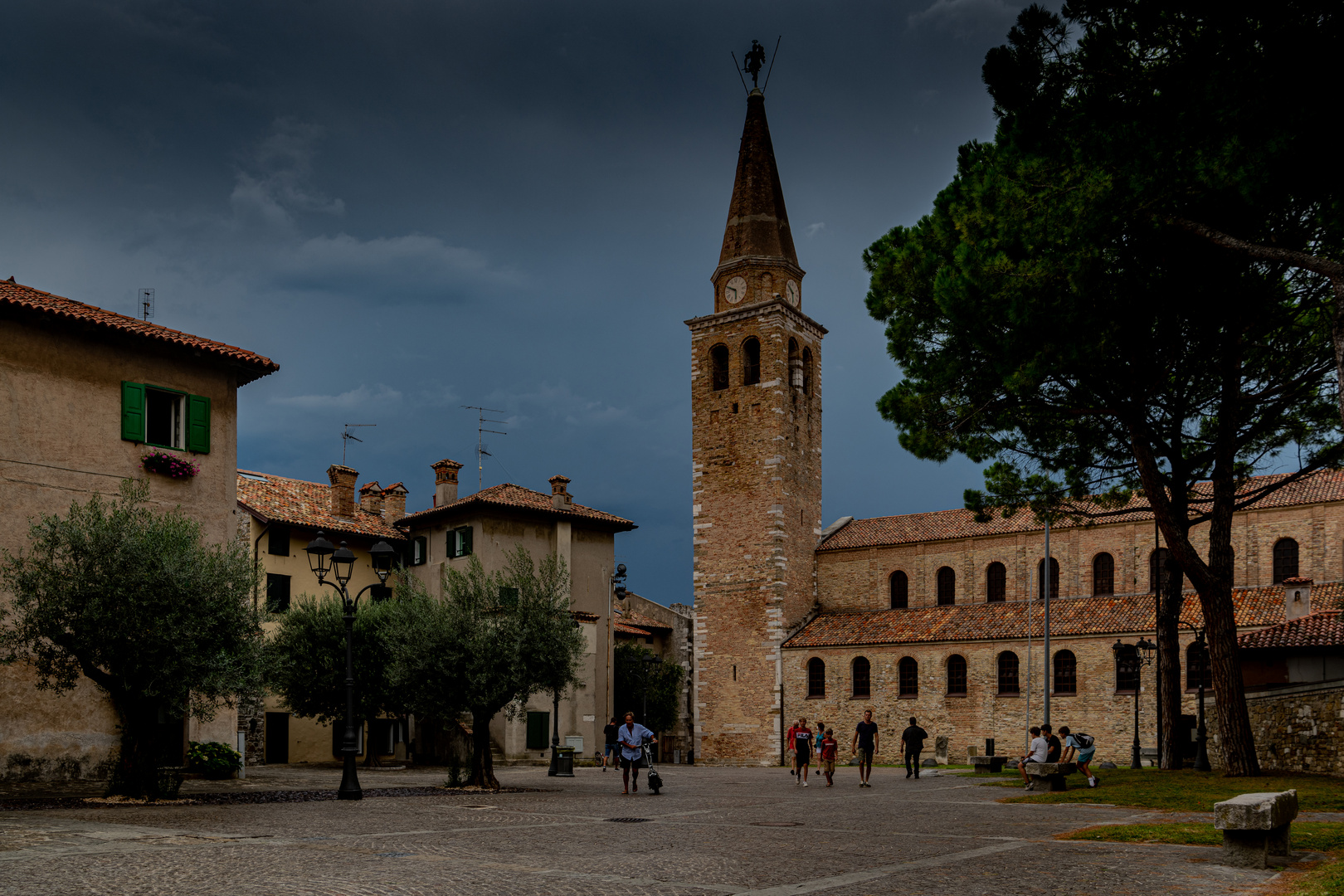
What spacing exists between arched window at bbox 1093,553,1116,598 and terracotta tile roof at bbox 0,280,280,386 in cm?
3191

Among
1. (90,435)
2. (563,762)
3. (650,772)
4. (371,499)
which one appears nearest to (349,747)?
(650,772)

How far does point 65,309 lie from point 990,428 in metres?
18.2

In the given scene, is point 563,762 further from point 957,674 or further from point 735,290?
point 735,290

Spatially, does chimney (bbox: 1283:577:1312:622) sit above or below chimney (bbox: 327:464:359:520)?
below

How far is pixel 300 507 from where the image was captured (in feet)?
124

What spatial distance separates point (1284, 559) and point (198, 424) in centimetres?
3540

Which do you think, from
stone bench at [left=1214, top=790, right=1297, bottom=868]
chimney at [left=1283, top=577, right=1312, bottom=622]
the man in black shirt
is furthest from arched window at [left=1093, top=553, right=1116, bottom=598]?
stone bench at [left=1214, top=790, right=1297, bottom=868]

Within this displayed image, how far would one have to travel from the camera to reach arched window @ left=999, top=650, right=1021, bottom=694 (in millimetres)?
39969

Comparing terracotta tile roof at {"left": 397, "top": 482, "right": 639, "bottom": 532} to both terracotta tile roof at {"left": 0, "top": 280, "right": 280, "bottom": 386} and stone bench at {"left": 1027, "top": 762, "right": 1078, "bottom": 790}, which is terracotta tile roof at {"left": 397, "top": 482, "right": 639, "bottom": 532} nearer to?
terracotta tile roof at {"left": 0, "top": 280, "right": 280, "bottom": 386}

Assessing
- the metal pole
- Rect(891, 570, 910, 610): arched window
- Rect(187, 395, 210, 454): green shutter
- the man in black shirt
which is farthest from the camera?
Rect(891, 570, 910, 610): arched window

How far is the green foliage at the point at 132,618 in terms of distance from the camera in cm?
1638

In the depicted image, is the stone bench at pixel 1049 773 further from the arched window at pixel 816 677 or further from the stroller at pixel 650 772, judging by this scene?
the arched window at pixel 816 677

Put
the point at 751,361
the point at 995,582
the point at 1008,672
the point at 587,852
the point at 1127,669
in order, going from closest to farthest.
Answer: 1. the point at 587,852
2. the point at 1127,669
3. the point at 1008,672
4. the point at 995,582
5. the point at 751,361

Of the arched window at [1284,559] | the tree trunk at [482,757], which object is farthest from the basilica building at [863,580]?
the tree trunk at [482,757]
